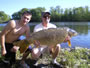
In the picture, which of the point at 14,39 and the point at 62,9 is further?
the point at 62,9

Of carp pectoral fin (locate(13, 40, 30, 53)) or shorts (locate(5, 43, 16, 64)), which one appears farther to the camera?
shorts (locate(5, 43, 16, 64))

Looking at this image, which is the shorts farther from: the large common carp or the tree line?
the tree line

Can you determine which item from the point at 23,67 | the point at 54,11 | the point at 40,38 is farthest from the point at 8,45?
the point at 54,11

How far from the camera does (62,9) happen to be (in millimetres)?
84125

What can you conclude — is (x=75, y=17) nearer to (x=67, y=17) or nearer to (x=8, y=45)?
(x=67, y=17)

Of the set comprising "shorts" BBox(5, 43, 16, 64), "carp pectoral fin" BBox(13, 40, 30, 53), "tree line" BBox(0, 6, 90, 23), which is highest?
"carp pectoral fin" BBox(13, 40, 30, 53)

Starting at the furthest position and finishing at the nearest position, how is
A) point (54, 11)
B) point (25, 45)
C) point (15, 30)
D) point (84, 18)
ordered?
1. point (54, 11)
2. point (84, 18)
3. point (15, 30)
4. point (25, 45)

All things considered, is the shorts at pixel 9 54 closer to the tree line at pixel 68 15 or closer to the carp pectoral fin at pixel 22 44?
the carp pectoral fin at pixel 22 44

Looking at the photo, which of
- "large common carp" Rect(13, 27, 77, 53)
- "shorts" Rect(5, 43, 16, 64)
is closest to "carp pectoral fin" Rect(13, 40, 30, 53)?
"large common carp" Rect(13, 27, 77, 53)

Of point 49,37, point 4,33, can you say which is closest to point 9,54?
point 4,33

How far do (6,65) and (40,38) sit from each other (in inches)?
53.6

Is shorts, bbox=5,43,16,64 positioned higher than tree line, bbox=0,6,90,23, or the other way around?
shorts, bbox=5,43,16,64

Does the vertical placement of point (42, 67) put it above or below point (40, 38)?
below

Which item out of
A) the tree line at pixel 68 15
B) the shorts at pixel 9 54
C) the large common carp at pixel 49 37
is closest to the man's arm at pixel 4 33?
the shorts at pixel 9 54
